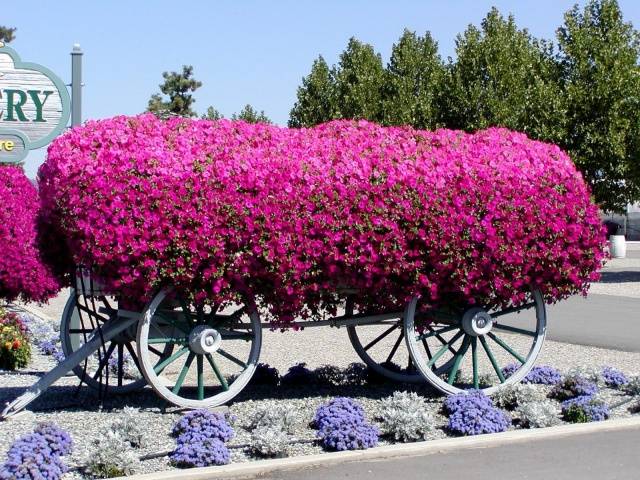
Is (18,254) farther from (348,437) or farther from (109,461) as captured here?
(348,437)

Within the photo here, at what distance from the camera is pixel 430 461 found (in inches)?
240

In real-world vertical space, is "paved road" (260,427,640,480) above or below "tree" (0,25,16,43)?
below

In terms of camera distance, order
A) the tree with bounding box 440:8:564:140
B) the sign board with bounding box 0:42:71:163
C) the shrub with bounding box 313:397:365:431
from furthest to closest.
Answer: the tree with bounding box 440:8:564:140
the sign board with bounding box 0:42:71:163
the shrub with bounding box 313:397:365:431

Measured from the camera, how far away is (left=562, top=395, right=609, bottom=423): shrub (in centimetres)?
711

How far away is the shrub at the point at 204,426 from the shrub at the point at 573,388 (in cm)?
281

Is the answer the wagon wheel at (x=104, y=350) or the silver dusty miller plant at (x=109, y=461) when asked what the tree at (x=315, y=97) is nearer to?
the wagon wheel at (x=104, y=350)

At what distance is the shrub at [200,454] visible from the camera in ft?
19.1

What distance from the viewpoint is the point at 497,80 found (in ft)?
95.1

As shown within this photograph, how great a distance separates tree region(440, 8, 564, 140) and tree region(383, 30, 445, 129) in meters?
1.21

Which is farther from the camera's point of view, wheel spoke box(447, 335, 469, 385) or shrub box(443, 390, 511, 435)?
wheel spoke box(447, 335, 469, 385)

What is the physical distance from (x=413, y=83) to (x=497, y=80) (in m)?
6.73

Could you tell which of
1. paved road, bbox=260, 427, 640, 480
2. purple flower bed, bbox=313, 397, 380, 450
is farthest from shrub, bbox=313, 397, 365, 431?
paved road, bbox=260, 427, 640, 480

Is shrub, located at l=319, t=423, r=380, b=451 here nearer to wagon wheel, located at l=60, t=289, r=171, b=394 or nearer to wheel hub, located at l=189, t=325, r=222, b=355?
wheel hub, located at l=189, t=325, r=222, b=355

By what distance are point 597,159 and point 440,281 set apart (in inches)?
765
